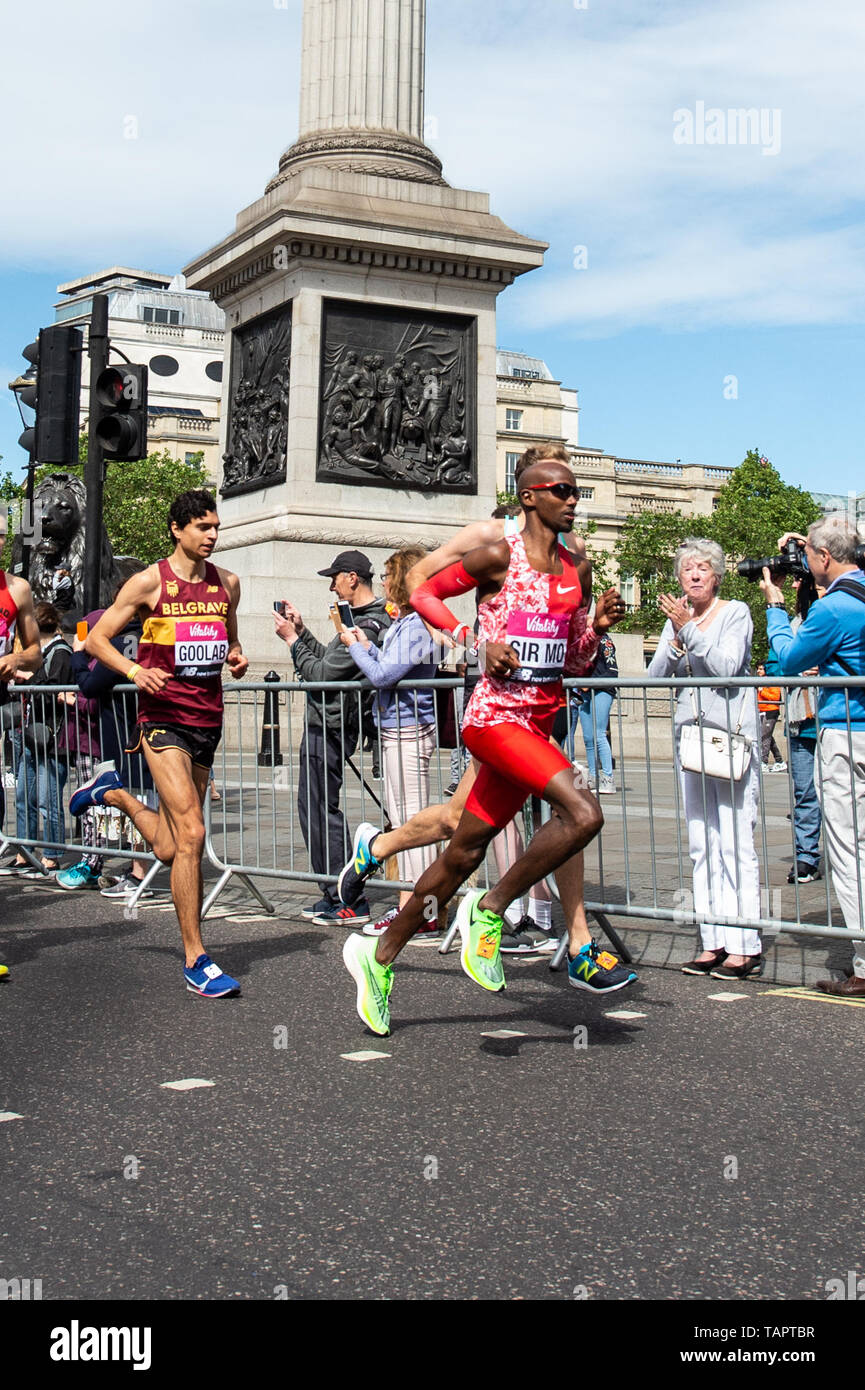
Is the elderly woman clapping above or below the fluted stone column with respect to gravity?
below

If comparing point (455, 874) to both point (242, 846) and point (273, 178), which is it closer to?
point (242, 846)

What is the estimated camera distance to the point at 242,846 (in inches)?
372

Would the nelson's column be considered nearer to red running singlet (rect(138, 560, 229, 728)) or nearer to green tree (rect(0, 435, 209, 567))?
red running singlet (rect(138, 560, 229, 728))

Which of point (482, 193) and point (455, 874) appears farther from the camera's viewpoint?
point (482, 193)

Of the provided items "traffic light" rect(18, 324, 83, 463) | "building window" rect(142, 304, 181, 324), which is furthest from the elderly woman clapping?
"building window" rect(142, 304, 181, 324)

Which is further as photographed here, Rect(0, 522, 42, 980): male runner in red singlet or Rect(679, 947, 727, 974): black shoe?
Rect(0, 522, 42, 980): male runner in red singlet

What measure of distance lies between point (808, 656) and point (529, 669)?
204cm

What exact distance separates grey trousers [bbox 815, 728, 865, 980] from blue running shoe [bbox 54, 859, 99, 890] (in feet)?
17.3

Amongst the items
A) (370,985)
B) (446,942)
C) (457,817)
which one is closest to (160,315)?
(446,942)

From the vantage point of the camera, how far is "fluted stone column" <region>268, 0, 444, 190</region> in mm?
21016

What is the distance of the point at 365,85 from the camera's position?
21172mm

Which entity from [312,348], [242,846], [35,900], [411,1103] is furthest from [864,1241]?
[312,348]

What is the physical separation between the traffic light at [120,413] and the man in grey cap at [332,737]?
278cm
